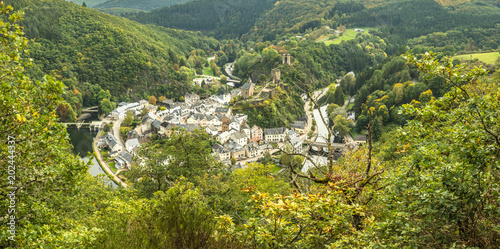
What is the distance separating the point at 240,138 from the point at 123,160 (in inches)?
695

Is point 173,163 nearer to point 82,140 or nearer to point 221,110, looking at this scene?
point 221,110

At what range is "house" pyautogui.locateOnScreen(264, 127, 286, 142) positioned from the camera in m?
49.2

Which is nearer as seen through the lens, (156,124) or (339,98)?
(156,124)

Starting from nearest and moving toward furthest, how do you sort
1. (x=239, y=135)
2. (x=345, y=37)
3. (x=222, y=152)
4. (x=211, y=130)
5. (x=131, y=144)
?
(x=222, y=152)
(x=131, y=144)
(x=239, y=135)
(x=211, y=130)
(x=345, y=37)

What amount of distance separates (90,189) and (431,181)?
12.1 m

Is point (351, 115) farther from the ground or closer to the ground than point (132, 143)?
closer to the ground

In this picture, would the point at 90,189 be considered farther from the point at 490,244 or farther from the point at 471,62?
the point at 471,62

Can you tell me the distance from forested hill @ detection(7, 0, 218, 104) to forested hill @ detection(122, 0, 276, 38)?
72030 mm

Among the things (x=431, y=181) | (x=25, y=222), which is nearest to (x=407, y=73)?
(x=431, y=181)

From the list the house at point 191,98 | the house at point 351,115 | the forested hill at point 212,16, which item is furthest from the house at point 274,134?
the forested hill at point 212,16

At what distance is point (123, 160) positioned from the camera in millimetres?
40188

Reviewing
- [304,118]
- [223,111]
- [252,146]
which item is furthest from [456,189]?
[304,118]

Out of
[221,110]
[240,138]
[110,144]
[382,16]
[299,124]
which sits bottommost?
[299,124]

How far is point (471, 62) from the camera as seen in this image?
49375 millimetres
